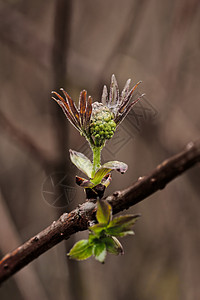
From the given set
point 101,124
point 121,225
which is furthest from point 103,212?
point 101,124

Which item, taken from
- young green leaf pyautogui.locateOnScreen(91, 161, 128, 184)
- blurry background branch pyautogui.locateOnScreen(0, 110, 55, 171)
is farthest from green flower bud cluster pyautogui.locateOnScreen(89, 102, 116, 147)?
blurry background branch pyautogui.locateOnScreen(0, 110, 55, 171)

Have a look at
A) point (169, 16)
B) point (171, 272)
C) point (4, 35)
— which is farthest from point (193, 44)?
point (171, 272)

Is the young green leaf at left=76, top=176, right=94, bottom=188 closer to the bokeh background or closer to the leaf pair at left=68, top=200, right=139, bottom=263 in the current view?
the leaf pair at left=68, top=200, right=139, bottom=263

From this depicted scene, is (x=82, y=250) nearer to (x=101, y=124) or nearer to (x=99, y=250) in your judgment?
(x=99, y=250)

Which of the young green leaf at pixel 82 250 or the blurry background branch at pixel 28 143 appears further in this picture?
the blurry background branch at pixel 28 143

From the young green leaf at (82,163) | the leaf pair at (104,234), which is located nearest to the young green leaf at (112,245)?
the leaf pair at (104,234)

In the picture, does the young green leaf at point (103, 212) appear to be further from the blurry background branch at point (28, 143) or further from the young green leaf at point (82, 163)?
the blurry background branch at point (28, 143)

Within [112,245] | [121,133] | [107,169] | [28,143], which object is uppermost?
[28,143]
